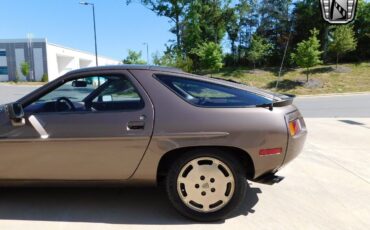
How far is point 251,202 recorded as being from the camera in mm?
3510

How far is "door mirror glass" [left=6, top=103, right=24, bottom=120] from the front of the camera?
118 inches

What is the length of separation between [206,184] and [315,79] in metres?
26.6

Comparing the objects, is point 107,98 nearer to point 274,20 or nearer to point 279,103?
point 279,103

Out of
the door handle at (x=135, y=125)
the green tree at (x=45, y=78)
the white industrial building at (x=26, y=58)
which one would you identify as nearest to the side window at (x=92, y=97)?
the door handle at (x=135, y=125)

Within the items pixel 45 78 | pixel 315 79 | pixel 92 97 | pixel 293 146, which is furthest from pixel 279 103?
pixel 45 78

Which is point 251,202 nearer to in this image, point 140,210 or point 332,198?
point 332,198

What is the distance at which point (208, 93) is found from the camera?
131 inches

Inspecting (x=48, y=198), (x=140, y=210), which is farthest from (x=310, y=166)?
(x=48, y=198)

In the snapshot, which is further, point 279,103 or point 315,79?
point 315,79

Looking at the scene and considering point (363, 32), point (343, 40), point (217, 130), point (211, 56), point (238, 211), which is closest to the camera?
point (217, 130)

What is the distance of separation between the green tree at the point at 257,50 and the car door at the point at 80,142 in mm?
34308

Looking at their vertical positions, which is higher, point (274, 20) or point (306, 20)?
point (274, 20)

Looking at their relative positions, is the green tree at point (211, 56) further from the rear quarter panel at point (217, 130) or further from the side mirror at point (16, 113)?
the side mirror at point (16, 113)

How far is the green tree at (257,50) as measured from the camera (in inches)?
1412
